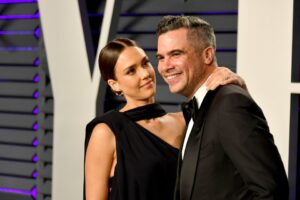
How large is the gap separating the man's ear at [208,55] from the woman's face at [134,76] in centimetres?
61

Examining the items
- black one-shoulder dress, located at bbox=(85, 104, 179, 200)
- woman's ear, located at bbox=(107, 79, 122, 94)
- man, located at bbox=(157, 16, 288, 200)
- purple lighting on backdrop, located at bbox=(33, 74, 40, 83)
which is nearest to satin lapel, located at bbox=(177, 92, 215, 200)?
man, located at bbox=(157, 16, 288, 200)

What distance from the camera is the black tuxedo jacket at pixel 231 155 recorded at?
1591 millimetres

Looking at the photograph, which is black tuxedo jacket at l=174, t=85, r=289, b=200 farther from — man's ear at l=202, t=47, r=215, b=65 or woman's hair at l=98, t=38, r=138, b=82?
woman's hair at l=98, t=38, r=138, b=82

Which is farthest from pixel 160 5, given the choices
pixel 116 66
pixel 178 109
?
pixel 116 66

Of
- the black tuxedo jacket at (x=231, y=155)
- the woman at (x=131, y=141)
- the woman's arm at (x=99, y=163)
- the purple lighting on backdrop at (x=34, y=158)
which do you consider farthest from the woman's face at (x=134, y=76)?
the purple lighting on backdrop at (x=34, y=158)

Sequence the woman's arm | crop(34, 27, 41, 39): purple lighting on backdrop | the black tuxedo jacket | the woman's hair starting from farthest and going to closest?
crop(34, 27, 41, 39): purple lighting on backdrop, the woman's hair, the woman's arm, the black tuxedo jacket

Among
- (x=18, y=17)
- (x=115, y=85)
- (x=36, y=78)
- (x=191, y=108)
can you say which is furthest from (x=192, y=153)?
(x=18, y=17)

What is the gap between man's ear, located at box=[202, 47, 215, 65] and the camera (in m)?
1.92

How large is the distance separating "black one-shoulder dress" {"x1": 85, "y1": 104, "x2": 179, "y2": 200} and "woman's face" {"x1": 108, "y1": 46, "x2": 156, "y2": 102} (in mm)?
70

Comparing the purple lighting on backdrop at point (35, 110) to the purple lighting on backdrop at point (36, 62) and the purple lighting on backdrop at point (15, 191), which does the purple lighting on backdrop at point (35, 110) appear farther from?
the purple lighting on backdrop at point (15, 191)

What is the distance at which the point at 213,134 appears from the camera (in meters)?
1.70

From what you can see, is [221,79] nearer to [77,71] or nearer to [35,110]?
[77,71]

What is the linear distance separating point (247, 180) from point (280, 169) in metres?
0.10

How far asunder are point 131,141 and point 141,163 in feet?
0.41
